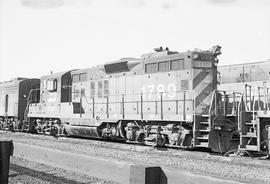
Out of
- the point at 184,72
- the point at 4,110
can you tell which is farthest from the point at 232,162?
the point at 4,110

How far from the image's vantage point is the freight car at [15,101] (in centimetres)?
2136

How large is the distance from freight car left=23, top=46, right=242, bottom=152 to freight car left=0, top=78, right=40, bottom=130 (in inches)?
188

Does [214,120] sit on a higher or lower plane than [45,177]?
higher

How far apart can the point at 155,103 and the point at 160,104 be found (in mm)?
270

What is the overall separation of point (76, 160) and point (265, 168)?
6100 millimetres

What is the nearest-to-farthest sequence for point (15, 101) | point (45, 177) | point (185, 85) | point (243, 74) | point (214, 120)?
point (45, 177)
point (214, 120)
point (185, 85)
point (243, 74)
point (15, 101)

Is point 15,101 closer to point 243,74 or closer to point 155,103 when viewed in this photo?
point 155,103

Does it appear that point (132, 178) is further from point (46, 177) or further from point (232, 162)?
point (232, 162)

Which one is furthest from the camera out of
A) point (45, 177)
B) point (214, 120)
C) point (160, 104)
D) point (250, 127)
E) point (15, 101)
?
point (15, 101)

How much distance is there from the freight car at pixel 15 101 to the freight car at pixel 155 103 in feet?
15.7

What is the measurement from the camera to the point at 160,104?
509 inches

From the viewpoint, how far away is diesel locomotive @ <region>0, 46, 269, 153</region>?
11.2 metres

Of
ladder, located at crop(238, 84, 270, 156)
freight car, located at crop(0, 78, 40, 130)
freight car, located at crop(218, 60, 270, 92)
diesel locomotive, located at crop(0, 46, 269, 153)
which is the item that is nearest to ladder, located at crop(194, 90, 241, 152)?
diesel locomotive, located at crop(0, 46, 269, 153)

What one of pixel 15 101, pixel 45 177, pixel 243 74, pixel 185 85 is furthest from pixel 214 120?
pixel 15 101
